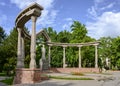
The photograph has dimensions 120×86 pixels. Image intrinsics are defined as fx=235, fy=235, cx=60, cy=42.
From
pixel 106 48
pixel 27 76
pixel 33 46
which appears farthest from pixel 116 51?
pixel 27 76

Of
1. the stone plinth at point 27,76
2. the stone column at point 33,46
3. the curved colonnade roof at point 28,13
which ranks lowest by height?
the stone plinth at point 27,76

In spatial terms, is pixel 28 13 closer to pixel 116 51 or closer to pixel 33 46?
pixel 33 46

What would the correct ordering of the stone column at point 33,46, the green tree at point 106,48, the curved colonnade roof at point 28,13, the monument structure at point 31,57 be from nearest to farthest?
the monument structure at point 31,57, the stone column at point 33,46, the curved colonnade roof at point 28,13, the green tree at point 106,48

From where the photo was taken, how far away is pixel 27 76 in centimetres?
2158

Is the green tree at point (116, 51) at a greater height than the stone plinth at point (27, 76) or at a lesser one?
greater

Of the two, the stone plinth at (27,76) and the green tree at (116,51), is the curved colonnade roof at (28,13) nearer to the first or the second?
the stone plinth at (27,76)

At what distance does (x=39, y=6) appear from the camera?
73.3ft

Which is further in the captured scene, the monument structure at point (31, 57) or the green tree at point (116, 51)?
the green tree at point (116, 51)

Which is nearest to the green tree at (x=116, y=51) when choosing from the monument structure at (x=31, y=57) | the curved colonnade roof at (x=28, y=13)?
the curved colonnade roof at (x=28, y=13)

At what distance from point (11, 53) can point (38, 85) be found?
25328 mm

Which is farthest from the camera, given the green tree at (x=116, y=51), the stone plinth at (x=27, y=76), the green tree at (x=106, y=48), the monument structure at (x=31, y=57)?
the green tree at (x=106, y=48)

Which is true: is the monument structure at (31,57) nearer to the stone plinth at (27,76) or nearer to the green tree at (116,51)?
the stone plinth at (27,76)

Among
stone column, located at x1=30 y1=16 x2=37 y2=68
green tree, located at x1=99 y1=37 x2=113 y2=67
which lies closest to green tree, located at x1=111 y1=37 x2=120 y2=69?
green tree, located at x1=99 y1=37 x2=113 y2=67

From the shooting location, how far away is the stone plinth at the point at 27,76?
21312 mm
